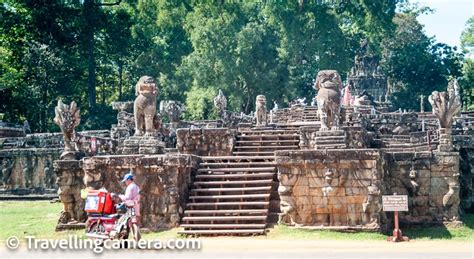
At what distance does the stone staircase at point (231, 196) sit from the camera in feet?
49.4

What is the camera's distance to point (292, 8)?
4541 centimetres

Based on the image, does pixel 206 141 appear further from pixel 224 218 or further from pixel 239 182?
→ pixel 224 218

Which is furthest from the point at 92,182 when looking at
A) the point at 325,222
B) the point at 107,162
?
the point at 325,222

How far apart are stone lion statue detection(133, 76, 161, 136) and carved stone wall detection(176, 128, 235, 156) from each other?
95.2 inches

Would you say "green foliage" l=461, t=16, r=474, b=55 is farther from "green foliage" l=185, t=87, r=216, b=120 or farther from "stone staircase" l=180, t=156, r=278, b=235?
"stone staircase" l=180, t=156, r=278, b=235

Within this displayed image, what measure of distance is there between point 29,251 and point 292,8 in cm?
3445

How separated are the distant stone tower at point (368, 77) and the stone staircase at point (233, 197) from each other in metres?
30.2

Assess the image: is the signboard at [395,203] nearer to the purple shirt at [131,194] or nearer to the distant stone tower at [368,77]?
the purple shirt at [131,194]

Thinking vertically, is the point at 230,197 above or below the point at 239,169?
below

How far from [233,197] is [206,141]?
3.80m

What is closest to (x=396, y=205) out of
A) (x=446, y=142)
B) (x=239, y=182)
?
(x=446, y=142)

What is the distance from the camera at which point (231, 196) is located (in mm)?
15875

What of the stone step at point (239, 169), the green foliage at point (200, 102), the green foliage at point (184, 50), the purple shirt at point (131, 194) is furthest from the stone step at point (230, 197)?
the green foliage at point (200, 102)

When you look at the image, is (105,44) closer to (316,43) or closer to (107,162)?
(316,43)
